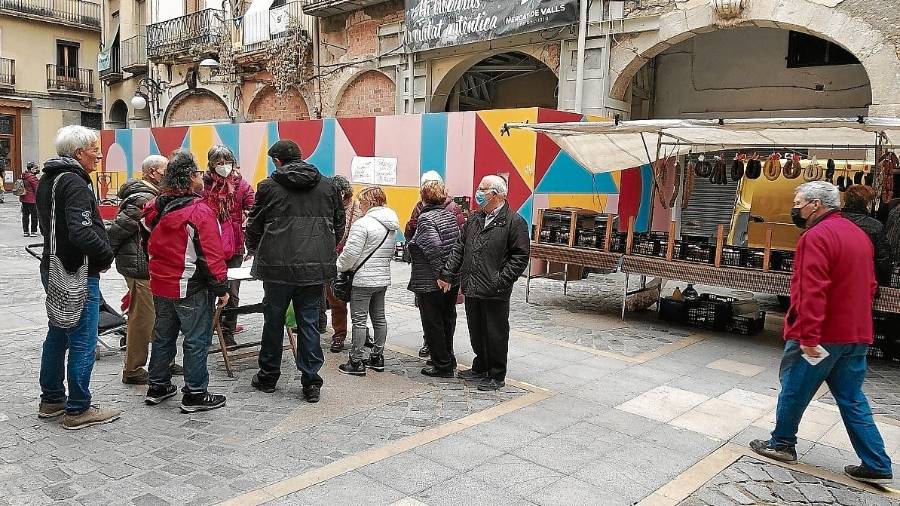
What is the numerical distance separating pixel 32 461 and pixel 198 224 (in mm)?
1572

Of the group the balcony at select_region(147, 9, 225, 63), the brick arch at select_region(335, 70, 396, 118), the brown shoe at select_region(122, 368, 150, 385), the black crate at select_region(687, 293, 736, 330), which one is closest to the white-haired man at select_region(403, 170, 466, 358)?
the brown shoe at select_region(122, 368, 150, 385)

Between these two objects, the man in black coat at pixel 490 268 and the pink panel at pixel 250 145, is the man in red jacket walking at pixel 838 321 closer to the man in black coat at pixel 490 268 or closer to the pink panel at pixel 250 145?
the man in black coat at pixel 490 268

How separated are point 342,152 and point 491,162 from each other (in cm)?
347

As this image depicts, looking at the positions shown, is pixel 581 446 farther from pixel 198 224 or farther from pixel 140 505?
pixel 198 224

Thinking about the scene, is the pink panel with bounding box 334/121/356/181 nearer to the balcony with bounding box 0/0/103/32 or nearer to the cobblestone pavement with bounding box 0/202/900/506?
the cobblestone pavement with bounding box 0/202/900/506

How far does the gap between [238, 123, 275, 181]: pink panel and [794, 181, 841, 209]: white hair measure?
12.2m

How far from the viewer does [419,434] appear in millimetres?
4363

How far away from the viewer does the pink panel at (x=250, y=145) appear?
48.3 feet

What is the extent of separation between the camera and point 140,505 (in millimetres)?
3338

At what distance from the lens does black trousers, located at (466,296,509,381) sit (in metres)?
5.23

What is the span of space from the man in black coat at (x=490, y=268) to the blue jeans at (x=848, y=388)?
1.85 metres

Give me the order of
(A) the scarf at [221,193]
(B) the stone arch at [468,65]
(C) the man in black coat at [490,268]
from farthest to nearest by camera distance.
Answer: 1. (B) the stone arch at [468,65]
2. (A) the scarf at [221,193]
3. (C) the man in black coat at [490,268]

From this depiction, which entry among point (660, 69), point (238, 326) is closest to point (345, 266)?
point (238, 326)

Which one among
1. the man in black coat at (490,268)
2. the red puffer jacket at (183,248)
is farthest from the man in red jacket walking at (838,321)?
the red puffer jacket at (183,248)
